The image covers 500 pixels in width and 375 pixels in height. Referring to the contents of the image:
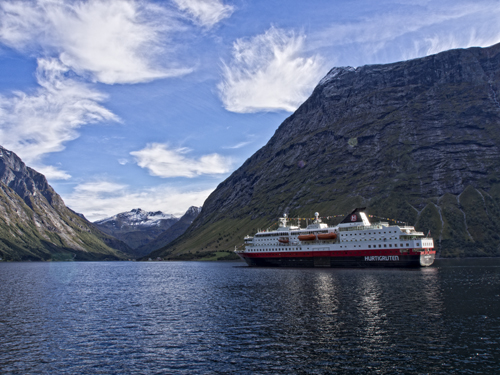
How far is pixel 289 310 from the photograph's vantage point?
163 feet

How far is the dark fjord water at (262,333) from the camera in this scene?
29.1 metres

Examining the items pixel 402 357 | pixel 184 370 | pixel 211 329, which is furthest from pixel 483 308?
pixel 184 370

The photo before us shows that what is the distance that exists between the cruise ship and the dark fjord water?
48.8 meters

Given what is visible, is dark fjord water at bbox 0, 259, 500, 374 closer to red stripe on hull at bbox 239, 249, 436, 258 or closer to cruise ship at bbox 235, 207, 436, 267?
cruise ship at bbox 235, 207, 436, 267

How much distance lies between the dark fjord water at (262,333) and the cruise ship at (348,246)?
48.8 meters

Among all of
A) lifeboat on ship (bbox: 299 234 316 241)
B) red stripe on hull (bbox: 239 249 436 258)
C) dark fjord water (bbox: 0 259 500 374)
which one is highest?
lifeboat on ship (bbox: 299 234 316 241)

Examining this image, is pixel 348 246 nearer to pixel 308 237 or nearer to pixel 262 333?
pixel 308 237

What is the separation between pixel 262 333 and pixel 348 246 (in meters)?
89.0

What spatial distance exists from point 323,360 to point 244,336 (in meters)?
10.6

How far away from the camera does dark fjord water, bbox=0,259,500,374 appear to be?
29.1 metres

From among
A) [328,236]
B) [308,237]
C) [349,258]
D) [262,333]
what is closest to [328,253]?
[328,236]

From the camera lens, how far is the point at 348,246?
397 ft

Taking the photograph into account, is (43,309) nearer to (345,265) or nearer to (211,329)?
(211,329)

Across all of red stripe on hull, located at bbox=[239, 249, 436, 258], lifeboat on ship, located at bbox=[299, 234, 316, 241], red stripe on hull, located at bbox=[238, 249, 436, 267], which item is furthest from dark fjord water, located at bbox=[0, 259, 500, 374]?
lifeboat on ship, located at bbox=[299, 234, 316, 241]
